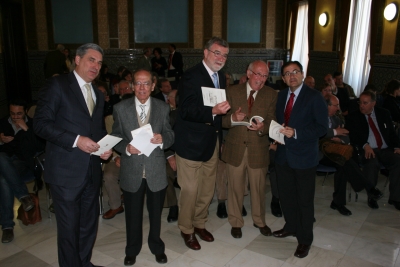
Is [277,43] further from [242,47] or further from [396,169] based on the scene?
[396,169]

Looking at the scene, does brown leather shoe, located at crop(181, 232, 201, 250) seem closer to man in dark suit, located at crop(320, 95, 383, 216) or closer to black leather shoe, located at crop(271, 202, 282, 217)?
black leather shoe, located at crop(271, 202, 282, 217)

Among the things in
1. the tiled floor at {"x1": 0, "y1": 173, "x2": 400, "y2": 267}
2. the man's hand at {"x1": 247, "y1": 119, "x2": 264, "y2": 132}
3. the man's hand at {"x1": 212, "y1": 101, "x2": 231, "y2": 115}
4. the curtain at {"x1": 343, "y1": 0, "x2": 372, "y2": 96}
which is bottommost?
the tiled floor at {"x1": 0, "y1": 173, "x2": 400, "y2": 267}

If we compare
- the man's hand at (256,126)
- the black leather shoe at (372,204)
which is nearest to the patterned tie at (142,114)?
the man's hand at (256,126)

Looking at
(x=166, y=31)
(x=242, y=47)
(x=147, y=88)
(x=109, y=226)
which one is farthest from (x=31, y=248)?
(x=242, y=47)

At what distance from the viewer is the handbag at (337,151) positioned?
405 centimetres

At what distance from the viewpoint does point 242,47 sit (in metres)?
12.5

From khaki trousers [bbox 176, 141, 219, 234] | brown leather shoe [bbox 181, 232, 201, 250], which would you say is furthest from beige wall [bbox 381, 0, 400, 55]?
brown leather shoe [bbox 181, 232, 201, 250]

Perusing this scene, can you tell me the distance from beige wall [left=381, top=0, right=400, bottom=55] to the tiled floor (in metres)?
4.59

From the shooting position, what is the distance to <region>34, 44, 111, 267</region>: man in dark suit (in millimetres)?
2352

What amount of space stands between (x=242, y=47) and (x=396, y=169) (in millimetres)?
8946

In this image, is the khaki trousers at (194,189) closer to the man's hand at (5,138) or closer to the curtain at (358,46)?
the man's hand at (5,138)

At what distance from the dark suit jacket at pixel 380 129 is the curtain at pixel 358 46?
4.15 meters

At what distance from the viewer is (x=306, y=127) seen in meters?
3.04

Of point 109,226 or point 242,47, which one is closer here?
point 109,226
